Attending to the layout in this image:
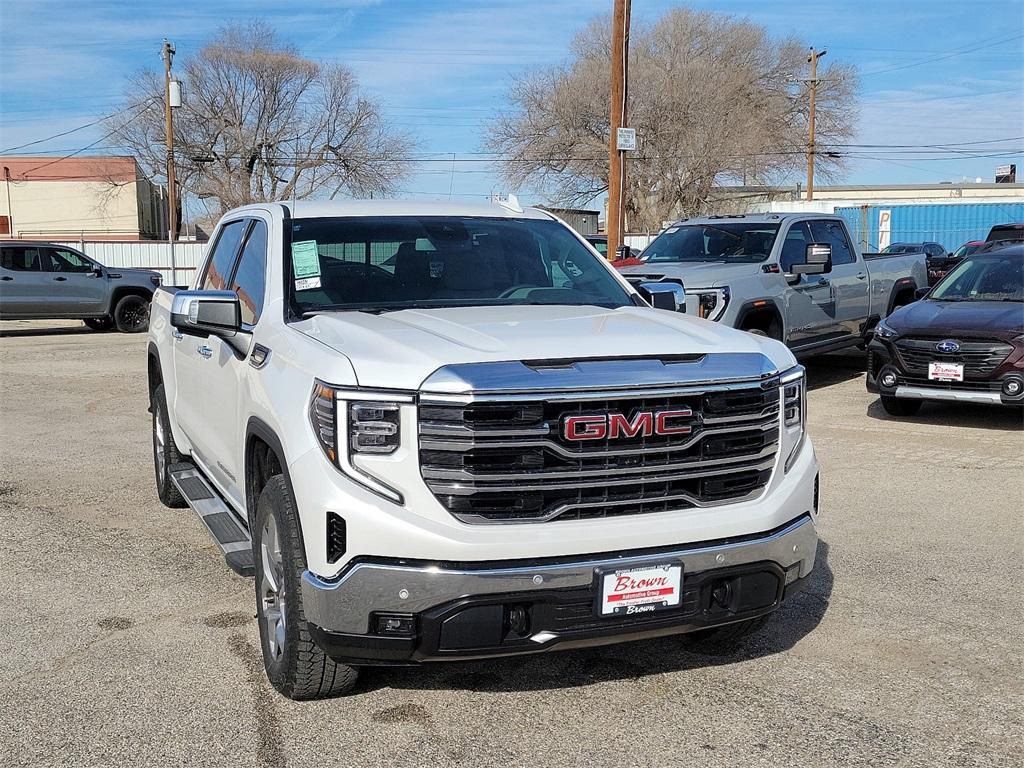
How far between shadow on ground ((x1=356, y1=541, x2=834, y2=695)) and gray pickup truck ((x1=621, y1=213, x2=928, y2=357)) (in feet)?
19.4

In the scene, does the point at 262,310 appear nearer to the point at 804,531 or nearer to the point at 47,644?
the point at 47,644

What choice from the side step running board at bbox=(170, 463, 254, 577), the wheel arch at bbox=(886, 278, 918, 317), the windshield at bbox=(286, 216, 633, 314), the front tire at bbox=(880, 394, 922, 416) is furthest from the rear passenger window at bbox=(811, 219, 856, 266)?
the side step running board at bbox=(170, 463, 254, 577)

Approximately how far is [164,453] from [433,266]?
8.94ft

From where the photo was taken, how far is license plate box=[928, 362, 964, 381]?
9.54 m

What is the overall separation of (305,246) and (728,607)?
2439mm

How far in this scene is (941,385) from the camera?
966 cm

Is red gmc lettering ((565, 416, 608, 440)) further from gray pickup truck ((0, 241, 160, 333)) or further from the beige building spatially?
the beige building

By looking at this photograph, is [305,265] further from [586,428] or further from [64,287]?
[64,287]

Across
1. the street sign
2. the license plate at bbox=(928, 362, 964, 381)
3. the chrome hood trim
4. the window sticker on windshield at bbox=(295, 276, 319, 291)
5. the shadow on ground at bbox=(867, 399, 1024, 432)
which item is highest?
the street sign

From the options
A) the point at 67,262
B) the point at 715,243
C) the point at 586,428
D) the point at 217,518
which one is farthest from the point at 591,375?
the point at 67,262

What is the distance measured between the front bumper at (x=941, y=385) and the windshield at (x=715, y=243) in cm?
196

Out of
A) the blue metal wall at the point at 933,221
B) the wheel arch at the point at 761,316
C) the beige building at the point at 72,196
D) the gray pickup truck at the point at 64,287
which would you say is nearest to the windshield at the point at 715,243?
the wheel arch at the point at 761,316

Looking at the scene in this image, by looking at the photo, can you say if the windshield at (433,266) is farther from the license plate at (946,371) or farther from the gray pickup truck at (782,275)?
the license plate at (946,371)

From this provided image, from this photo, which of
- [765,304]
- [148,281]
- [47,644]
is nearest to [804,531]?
[47,644]
